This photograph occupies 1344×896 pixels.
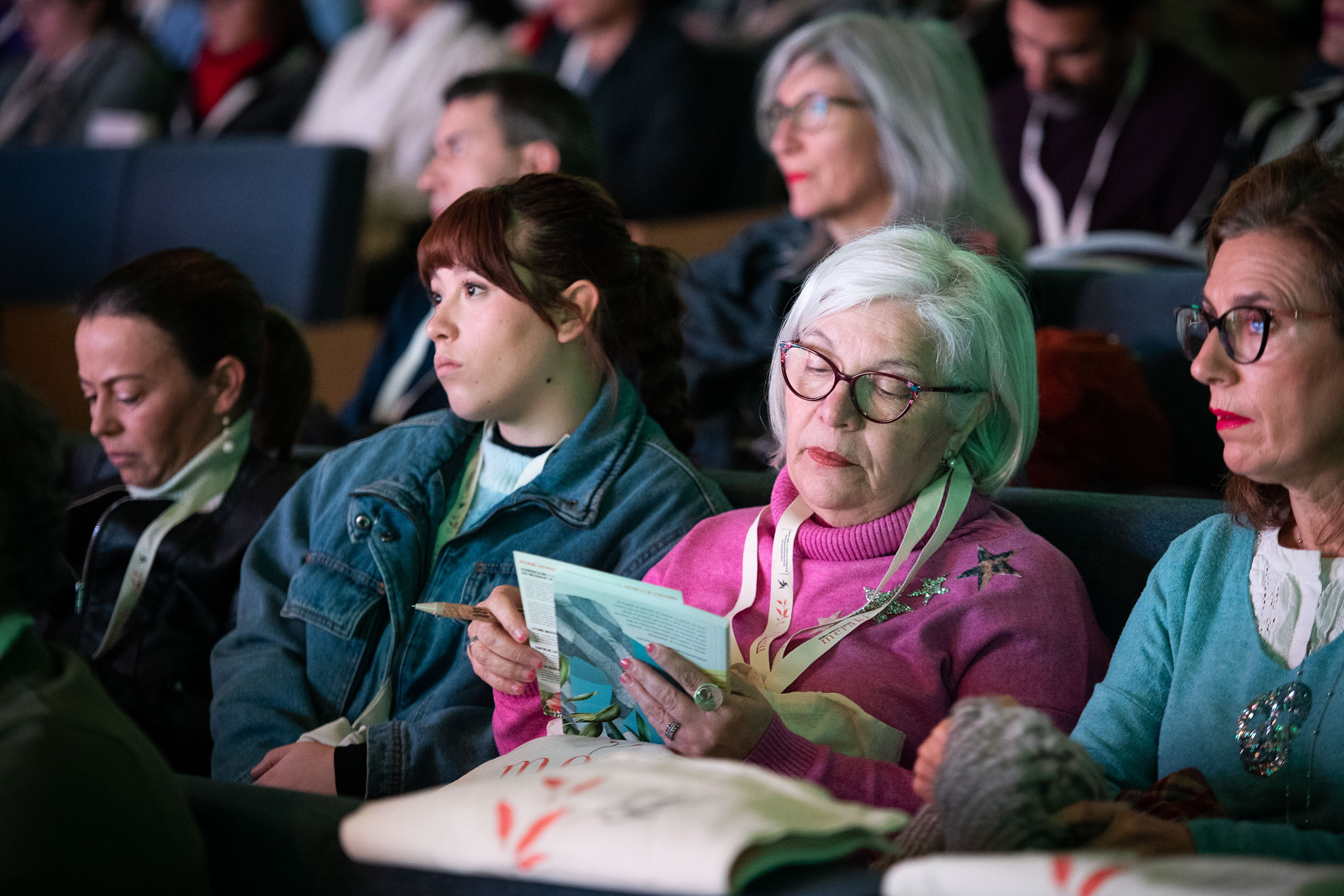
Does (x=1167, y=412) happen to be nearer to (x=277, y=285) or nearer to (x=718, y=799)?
(x=718, y=799)

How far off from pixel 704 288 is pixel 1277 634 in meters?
1.90

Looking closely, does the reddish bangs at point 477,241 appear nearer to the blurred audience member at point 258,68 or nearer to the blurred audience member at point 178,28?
the blurred audience member at point 258,68

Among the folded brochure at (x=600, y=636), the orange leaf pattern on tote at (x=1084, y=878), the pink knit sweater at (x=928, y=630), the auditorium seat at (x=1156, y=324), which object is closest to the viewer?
the orange leaf pattern on tote at (x=1084, y=878)

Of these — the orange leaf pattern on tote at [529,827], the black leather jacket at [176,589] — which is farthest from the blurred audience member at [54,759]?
the black leather jacket at [176,589]

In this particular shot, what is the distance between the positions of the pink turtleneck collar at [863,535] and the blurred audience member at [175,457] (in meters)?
0.97

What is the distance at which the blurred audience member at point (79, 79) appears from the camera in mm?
5812

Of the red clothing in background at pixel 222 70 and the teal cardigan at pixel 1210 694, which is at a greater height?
the teal cardigan at pixel 1210 694

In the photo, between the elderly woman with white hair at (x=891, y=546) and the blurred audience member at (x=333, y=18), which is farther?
the blurred audience member at (x=333, y=18)

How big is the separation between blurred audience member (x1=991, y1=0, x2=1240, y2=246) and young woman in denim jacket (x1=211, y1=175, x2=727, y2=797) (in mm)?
2291

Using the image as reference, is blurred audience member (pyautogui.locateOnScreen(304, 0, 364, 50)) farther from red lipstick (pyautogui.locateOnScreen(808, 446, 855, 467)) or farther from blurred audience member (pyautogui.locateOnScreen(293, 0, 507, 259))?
red lipstick (pyautogui.locateOnScreen(808, 446, 855, 467))

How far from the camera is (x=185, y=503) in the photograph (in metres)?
2.23

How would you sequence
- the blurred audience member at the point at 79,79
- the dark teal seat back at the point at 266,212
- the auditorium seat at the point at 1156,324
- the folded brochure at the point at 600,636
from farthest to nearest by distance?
the blurred audience member at the point at 79,79, the dark teal seat back at the point at 266,212, the auditorium seat at the point at 1156,324, the folded brochure at the point at 600,636

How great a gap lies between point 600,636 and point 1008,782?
1.60ft

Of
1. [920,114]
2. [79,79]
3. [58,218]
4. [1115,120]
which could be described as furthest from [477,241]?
[79,79]
